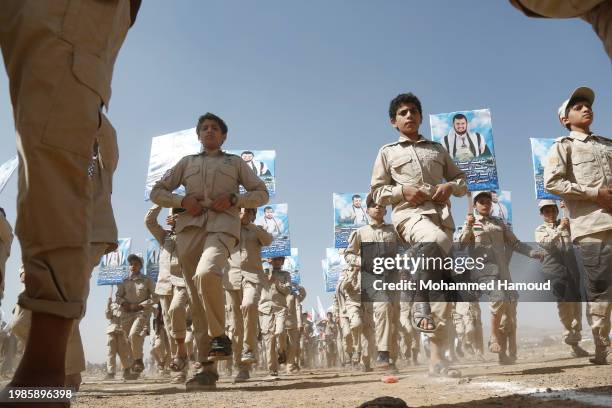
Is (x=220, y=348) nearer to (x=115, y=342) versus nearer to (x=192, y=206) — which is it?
(x=192, y=206)

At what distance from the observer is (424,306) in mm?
4383

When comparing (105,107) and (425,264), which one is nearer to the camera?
(105,107)

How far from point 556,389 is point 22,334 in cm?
455

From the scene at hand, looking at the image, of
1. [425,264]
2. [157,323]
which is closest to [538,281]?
[425,264]

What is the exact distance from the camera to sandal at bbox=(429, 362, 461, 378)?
4.15m

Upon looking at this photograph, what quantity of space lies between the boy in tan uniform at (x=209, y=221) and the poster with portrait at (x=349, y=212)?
40.8 ft

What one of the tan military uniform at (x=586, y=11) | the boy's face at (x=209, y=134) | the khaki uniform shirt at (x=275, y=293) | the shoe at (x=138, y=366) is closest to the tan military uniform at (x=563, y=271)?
the khaki uniform shirt at (x=275, y=293)

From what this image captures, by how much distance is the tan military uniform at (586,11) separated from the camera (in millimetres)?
1710

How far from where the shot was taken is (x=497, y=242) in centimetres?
814

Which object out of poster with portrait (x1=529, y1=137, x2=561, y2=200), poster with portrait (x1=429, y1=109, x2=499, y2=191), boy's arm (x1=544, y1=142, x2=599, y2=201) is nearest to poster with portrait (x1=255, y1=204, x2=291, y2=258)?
poster with portrait (x1=429, y1=109, x2=499, y2=191)

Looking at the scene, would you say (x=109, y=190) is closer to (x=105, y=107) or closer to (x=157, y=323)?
(x=105, y=107)

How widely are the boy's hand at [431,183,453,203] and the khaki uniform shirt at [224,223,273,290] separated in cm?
478

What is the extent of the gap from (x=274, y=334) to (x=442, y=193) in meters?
6.05

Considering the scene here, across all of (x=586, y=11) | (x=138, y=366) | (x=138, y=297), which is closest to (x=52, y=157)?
(x=586, y=11)
